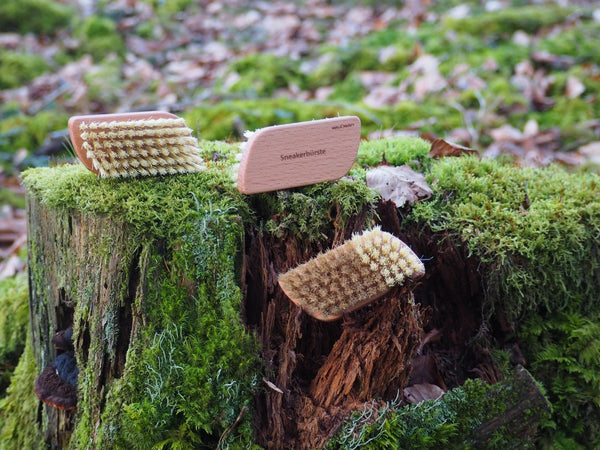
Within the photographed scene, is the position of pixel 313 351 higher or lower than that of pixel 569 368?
higher

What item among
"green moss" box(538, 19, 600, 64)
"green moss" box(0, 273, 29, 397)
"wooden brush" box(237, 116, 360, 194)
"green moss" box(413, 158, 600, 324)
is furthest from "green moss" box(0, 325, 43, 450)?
"green moss" box(538, 19, 600, 64)

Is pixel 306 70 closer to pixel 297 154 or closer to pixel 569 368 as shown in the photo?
pixel 297 154

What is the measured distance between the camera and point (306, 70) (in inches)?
261

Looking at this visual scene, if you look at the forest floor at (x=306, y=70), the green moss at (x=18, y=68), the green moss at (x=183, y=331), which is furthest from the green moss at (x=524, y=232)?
the green moss at (x=18, y=68)

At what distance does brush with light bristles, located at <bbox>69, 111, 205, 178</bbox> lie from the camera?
7.41 ft

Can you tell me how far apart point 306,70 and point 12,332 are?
180 inches

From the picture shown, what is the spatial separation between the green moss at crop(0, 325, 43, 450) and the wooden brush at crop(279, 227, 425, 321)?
1.72m

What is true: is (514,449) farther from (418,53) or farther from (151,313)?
(418,53)

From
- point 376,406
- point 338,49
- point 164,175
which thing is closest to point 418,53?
point 338,49

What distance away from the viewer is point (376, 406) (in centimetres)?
210

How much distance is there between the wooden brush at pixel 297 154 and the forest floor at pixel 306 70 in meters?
1.63

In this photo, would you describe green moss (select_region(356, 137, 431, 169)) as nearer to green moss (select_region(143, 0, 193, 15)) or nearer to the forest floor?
the forest floor

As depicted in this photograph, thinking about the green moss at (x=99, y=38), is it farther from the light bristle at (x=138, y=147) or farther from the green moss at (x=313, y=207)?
the green moss at (x=313, y=207)

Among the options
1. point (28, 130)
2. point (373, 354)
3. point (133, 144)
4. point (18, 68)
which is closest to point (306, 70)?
point (28, 130)
